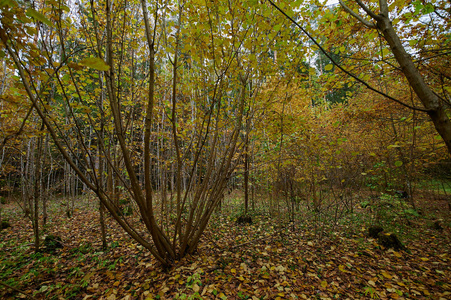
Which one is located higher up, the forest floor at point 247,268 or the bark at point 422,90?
the bark at point 422,90

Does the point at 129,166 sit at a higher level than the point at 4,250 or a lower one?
higher

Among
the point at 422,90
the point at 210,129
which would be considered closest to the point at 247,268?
the point at 210,129

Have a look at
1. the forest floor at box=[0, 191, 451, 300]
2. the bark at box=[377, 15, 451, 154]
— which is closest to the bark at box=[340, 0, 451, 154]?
the bark at box=[377, 15, 451, 154]

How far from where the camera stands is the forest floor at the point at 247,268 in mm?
2268

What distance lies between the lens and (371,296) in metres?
2.22

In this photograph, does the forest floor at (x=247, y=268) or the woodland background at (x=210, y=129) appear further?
the forest floor at (x=247, y=268)

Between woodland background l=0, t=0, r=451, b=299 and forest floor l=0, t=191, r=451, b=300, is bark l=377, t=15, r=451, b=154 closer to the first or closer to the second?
woodland background l=0, t=0, r=451, b=299

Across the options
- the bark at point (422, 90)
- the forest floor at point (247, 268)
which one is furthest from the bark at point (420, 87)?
the forest floor at point (247, 268)

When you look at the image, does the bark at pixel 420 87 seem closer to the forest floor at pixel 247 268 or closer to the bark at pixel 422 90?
the bark at pixel 422 90

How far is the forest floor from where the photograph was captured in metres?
2.27

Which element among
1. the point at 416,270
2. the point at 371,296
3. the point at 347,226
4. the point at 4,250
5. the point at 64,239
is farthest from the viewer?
the point at 347,226

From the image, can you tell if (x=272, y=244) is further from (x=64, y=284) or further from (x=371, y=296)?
(x=64, y=284)

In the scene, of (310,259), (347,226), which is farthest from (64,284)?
(347,226)

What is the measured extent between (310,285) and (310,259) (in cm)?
69
